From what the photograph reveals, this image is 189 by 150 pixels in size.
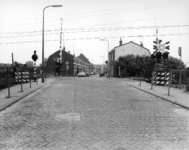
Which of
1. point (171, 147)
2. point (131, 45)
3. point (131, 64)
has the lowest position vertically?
point (171, 147)

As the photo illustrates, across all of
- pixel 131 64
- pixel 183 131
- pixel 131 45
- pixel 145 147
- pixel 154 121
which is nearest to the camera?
pixel 145 147

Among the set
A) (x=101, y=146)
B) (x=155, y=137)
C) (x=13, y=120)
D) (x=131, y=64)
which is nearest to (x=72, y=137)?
(x=101, y=146)

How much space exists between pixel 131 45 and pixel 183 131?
131 feet

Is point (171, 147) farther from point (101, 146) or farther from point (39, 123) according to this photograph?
point (39, 123)

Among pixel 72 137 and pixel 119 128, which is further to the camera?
pixel 119 128

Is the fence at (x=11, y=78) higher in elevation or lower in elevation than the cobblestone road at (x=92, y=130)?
higher

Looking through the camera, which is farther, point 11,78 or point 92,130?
point 11,78

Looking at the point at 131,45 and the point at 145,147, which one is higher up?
the point at 131,45

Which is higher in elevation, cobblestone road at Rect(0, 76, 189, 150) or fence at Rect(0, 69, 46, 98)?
fence at Rect(0, 69, 46, 98)

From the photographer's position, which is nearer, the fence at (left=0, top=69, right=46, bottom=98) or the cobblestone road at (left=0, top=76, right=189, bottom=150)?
the cobblestone road at (left=0, top=76, right=189, bottom=150)

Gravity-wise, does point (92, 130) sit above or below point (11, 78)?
below

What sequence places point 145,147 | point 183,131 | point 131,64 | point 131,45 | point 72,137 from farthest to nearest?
point 131,45 < point 131,64 < point 183,131 < point 72,137 < point 145,147

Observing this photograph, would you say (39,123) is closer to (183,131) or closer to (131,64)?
(183,131)

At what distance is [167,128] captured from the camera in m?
4.82
